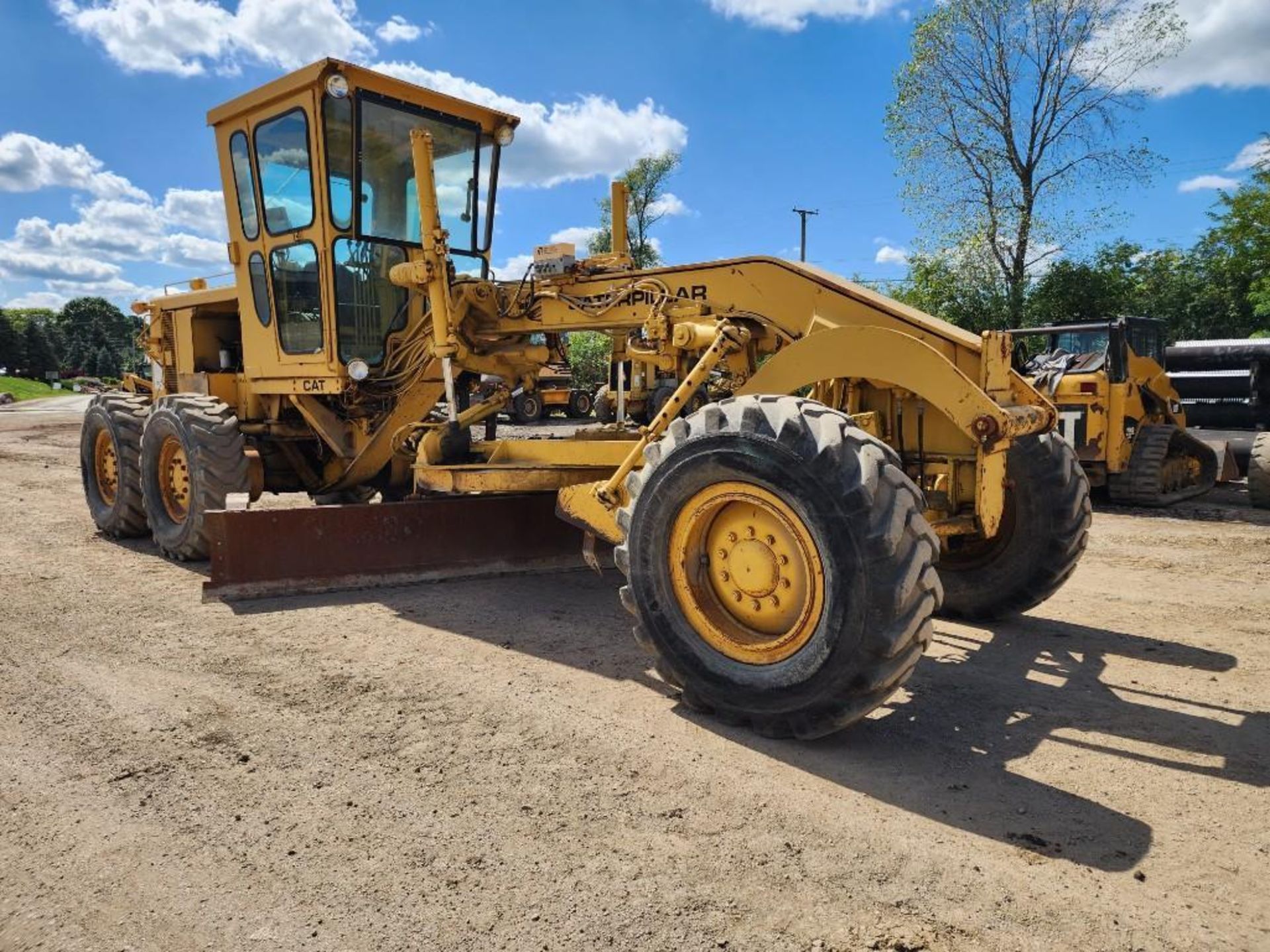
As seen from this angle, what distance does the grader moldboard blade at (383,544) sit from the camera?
5793 mm

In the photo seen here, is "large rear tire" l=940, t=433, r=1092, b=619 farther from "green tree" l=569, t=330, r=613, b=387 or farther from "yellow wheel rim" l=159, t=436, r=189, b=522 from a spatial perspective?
"green tree" l=569, t=330, r=613, b=387

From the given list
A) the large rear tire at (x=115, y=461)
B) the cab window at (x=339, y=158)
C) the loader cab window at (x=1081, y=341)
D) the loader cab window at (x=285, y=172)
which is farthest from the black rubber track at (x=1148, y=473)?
the large rear tire at (x=115, y=461)

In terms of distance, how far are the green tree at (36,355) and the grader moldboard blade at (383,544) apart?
67718 millimetres

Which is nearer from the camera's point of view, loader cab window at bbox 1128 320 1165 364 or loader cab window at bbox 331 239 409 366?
loader cab window at bbox 331 239 409 366

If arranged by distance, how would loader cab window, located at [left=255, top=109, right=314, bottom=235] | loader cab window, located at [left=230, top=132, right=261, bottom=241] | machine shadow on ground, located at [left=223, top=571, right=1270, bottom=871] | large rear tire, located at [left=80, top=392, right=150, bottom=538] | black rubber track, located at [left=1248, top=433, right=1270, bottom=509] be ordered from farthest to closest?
black rubber track, located at [left=1248, top=433, right=1270, bottom=509]
large rear tire, located at [left=80, top=392, right=150, bottom=538]
loader cab window, located at [left=230, top=132, right=261, bottom=241]
loader cab window, located at [left=255, top=109, right=314, bottom=235]
machine shadow on ground, located at [left=223, top=571, right=1270, bottom=871]

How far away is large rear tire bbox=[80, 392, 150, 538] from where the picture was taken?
7770 millimetres

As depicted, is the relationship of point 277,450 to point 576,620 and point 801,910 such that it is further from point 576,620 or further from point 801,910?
point 801,910

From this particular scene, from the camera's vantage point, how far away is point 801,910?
2436 millimetres

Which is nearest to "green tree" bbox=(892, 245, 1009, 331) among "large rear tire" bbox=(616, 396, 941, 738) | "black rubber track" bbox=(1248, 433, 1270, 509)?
"black rubber track" bbox=(1248, 433, 1270, 509)

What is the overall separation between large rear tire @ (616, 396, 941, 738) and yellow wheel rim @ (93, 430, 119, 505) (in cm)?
635

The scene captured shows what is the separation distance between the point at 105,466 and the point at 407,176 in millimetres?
4188

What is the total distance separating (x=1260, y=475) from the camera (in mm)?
10211

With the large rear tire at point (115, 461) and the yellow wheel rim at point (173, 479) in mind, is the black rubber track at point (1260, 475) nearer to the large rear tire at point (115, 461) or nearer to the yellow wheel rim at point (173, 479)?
the yellow wheel rim at point (173, 479)

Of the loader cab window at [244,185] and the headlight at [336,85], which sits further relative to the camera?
the loader cab window at [244,185]
